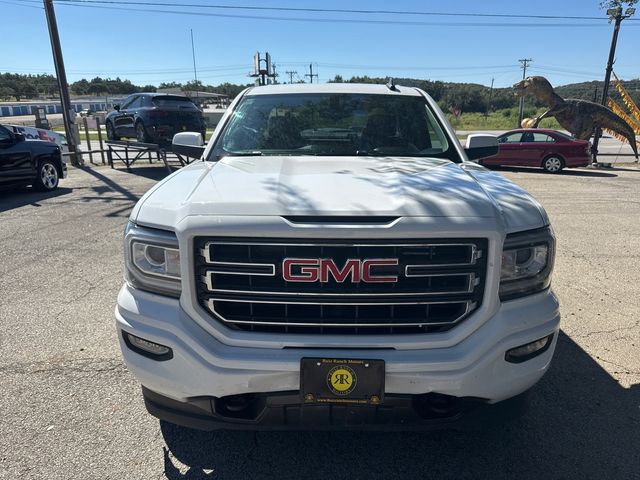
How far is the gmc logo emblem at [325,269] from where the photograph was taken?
1991mm

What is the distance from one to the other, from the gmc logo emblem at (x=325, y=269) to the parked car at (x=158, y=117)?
1409 centimetres

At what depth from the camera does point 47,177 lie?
10.9 metres

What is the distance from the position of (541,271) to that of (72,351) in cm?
329

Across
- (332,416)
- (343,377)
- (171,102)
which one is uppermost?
(171,102)

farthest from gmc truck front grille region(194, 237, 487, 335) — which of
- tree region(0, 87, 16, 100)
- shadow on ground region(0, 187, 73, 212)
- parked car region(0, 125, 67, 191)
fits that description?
tree region(0, 87, 16, 100)

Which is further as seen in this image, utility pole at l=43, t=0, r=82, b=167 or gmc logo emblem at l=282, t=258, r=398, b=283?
utility pole at l=43, t=0, r=82, b=167

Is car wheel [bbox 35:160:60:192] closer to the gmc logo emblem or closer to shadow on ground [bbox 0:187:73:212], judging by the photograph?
shadow on ground [bbox 0:187:73:212]

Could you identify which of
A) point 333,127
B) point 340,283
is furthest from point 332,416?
point 333,127

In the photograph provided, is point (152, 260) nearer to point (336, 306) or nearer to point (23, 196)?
point (336, 306)

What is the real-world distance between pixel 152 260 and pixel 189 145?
6.48 ft

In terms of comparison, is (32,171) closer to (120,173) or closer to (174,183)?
(120,173)

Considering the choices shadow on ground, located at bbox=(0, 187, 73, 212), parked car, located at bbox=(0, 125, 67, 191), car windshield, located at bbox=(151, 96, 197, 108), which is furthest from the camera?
car windshield, located at bbox=(151, 96, 197, 108)

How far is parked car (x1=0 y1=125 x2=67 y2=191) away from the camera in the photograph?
9.80 m

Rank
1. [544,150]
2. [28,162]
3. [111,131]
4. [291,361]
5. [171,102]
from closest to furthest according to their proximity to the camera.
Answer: [291,361] < [28,162] < [171,102] < [544,150] < [111,131]
